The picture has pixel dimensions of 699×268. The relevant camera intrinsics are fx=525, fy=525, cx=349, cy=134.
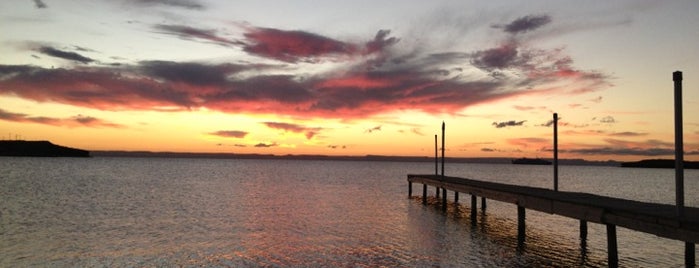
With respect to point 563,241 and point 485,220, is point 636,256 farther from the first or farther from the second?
point 485,220

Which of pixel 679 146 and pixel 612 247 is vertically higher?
pixel 679 146

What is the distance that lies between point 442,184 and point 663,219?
76.8ft

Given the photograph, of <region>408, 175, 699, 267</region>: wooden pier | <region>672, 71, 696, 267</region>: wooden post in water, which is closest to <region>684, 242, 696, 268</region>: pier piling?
<region>408, 175, 699, 267</region>: wooden pier

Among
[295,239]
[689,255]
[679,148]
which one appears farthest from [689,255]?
[295,239]

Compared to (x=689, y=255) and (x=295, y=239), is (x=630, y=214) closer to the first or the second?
(x=689, y=255)

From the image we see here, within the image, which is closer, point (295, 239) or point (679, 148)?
point (679, 148)

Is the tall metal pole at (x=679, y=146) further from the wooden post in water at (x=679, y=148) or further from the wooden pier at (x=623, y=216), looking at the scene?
the wooden pier at (x=623, y=216)

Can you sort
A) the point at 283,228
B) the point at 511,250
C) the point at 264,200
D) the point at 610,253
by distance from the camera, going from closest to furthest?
the point at 610,253 → the point at 511,250 → the point at 283,228 → the point at 264,200

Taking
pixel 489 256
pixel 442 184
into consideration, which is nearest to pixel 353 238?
pixel 489 256

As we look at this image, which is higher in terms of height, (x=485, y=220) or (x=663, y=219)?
(x=663, y=219)

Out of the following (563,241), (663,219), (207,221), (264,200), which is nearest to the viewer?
(663,219)

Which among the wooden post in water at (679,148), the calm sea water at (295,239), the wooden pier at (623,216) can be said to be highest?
the wooden post in water at (679,148)

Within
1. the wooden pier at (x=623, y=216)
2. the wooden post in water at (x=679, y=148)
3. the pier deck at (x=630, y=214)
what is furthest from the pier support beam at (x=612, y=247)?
the wooden post in water at (x=679, y=148)

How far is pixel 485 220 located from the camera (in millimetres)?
30922
